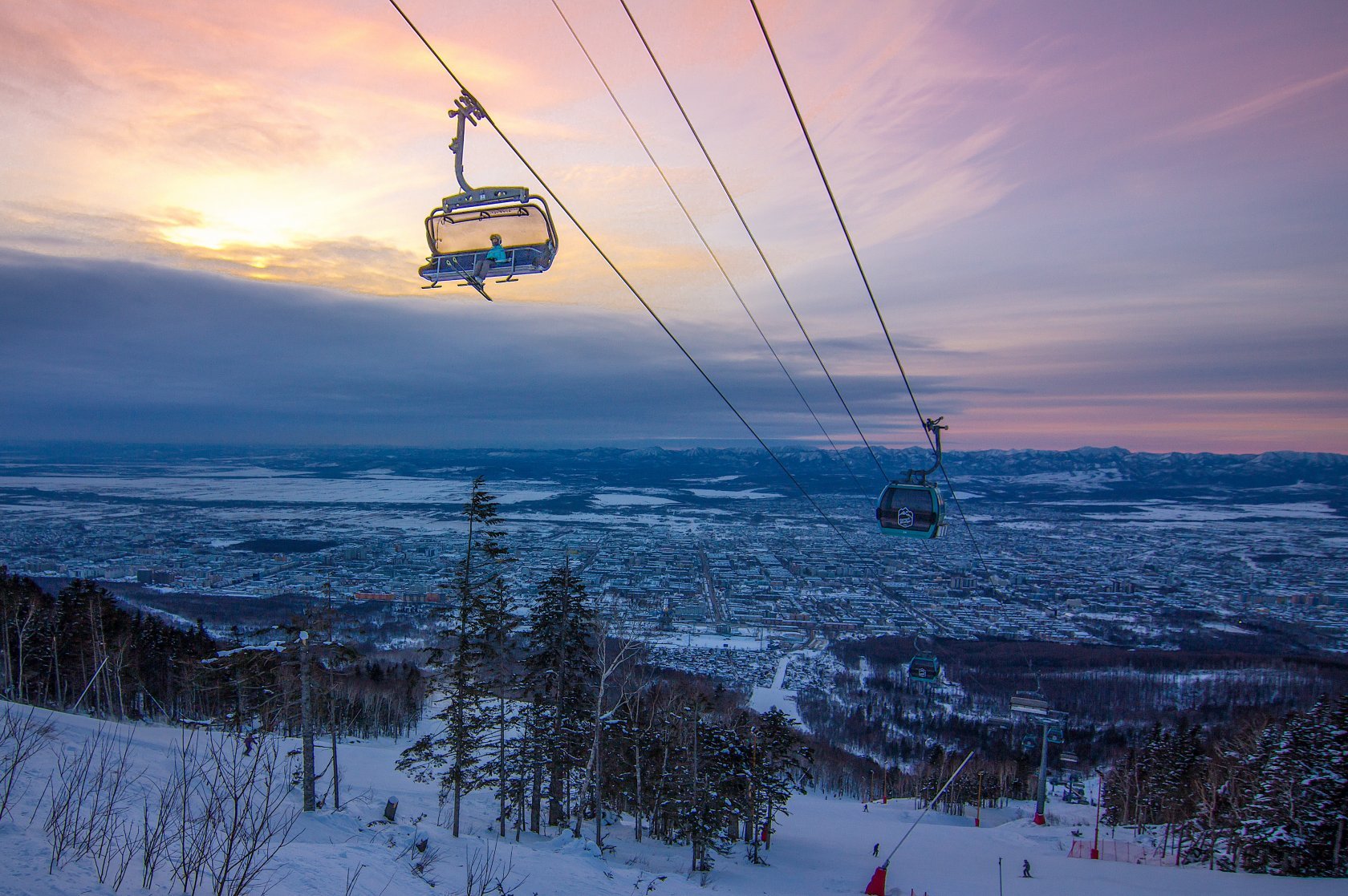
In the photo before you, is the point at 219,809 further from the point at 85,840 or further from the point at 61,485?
the point at 61,485

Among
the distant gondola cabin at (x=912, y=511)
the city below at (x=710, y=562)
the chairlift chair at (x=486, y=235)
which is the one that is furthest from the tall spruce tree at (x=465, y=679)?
the city below at (x=710, y=562)

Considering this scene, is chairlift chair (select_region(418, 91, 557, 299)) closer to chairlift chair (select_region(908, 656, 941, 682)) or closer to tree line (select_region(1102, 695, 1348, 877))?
chairlift chair (select_region(908, 656, 941, 682))

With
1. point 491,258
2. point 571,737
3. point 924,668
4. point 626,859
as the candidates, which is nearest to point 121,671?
point 571,737

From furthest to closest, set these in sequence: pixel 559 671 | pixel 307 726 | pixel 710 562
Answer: pixel 710 562, pixel 559 671, pixel 307 726

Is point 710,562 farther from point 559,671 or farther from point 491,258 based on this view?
point 491,258

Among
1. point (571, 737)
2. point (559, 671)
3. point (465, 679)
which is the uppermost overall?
point (465, 679)

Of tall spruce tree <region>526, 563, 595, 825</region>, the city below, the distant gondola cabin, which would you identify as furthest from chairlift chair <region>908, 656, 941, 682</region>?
the city below

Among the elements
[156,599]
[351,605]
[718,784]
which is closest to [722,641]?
[351,605]
